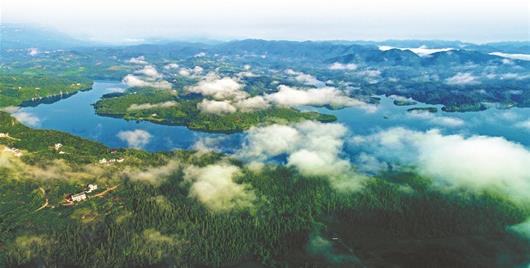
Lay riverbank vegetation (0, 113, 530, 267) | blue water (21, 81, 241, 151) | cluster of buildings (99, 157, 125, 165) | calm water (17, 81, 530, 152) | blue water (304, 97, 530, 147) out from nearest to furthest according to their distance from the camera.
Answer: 1. riverbank vegetation (0, 113, 530, 267)
2. cluster of buildings (99, 157, 125, 165)
3. blue water (21, 81, 241, 151)
4. calm water (17, 81, 530, 152)
5. blue water (304, 97, 530, 147)

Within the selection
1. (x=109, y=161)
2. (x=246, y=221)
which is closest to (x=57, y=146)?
(x=109, y=161)

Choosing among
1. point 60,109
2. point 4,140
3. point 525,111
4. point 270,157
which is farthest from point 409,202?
point 60,109

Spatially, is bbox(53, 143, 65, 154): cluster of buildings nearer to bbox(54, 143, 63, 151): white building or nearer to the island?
bbox(54, 143, 63, 151): white building

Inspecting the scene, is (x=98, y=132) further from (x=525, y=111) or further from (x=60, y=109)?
(x=525, y=111)

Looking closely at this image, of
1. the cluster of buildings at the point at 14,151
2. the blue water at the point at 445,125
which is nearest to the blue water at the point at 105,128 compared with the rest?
the cluster of buildings at the point at 14,151

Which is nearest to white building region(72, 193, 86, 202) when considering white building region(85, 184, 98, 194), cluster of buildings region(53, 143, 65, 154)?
white building region(85, 184, 98, 194)

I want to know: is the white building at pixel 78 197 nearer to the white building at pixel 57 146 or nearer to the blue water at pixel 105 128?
the white building at pixel 57 146
